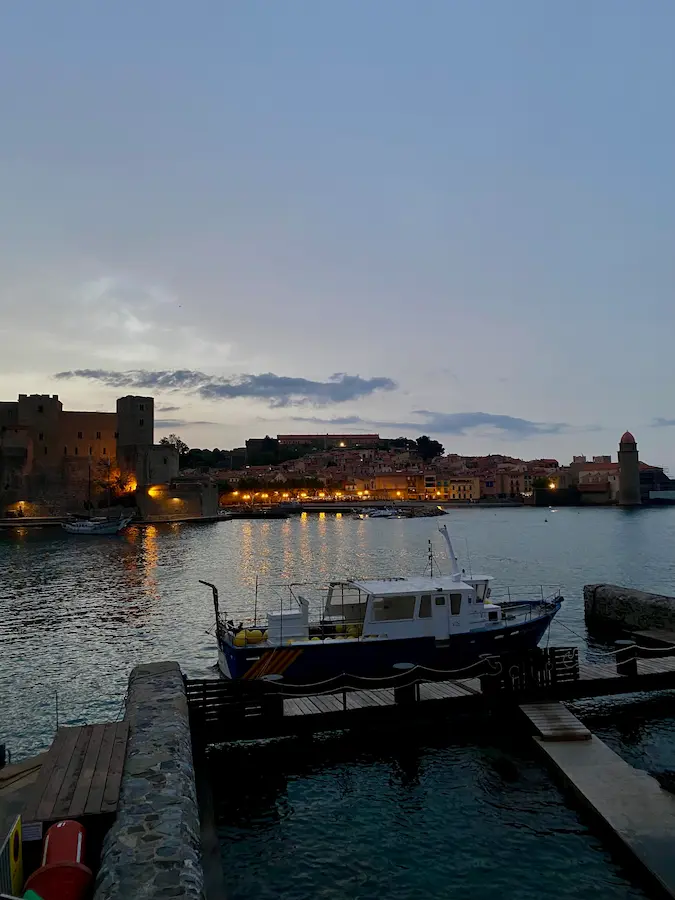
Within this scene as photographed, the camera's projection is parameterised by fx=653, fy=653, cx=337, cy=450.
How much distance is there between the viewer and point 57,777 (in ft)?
25.6

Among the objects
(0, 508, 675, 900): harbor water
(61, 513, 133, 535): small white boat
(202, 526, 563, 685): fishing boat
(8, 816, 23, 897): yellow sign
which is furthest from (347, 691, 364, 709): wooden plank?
(61, 513, 133, 535): small white boat

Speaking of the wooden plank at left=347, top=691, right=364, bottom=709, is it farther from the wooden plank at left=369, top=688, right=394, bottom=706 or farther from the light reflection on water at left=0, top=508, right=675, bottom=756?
the light reflection on water at left=0, top=508, right=675, bottom=756

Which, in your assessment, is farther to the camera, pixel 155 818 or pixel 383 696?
pixel 383 696

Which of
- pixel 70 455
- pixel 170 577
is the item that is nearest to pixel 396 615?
pixel 170 577

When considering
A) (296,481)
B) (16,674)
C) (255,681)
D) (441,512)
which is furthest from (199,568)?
(296,481)

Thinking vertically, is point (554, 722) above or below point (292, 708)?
below

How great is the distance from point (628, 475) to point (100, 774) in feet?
514

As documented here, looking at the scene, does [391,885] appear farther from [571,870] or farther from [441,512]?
[441,512]

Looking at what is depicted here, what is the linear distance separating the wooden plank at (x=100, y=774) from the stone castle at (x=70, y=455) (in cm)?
8557

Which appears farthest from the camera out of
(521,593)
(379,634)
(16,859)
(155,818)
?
(521,593)

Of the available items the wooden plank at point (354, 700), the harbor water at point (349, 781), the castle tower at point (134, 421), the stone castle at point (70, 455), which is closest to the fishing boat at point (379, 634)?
the wooden plank at point (354, 700)

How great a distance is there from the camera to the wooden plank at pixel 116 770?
714cm

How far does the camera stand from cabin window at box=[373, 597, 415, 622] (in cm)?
1617

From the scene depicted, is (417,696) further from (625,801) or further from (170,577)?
(170,577)
